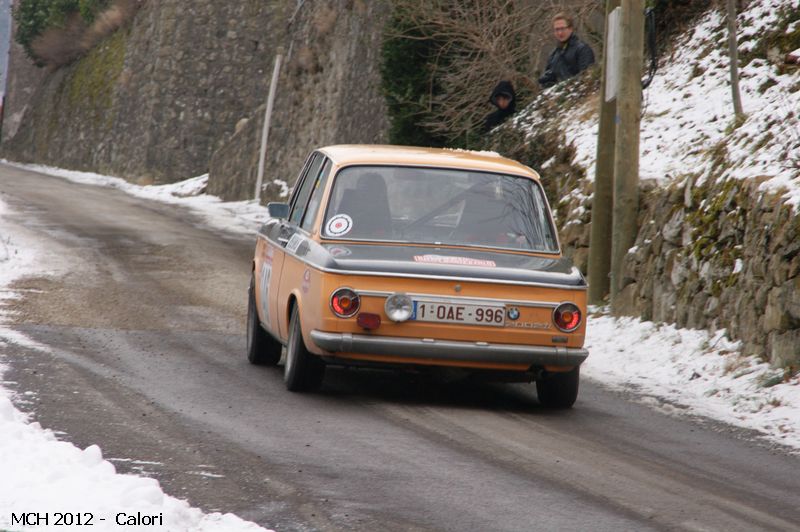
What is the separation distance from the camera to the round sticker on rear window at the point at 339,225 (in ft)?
28.8

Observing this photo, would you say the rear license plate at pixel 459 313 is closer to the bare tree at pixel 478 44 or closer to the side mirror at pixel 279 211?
the side mirror at pixel 279 211

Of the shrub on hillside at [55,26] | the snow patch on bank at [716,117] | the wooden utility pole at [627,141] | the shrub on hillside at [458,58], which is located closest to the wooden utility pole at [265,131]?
the shrub on hillside at [458,58]

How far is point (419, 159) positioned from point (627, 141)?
4.11 metres

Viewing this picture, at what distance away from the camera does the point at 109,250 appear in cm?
1839

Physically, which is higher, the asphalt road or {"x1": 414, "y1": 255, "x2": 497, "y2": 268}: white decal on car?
{"x1": 414, "y1": 255, "x2": 497, "y2": 268}: white decal on car

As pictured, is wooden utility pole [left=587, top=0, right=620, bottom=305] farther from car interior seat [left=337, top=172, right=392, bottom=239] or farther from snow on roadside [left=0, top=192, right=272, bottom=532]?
snow on roadside [left=0, top=192, right=272, bottom=532]

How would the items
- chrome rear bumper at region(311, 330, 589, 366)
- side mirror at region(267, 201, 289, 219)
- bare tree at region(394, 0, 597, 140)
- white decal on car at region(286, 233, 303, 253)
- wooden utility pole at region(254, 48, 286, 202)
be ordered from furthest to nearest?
wooden utility pole at region(254, 48, 286, 202), bare tree at region(394, 0, 597, 140), side mirror at region(267, 201, 289, 219), white decal on car at region(286, 233, 303, 253), chrome rear bumper at region(311, 330, 589, 366)

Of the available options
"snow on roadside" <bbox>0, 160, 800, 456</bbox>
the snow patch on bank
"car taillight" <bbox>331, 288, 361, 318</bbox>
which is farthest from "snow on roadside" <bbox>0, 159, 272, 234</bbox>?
"car taillight" <bbox>331, 288, 361, 318</bbox>

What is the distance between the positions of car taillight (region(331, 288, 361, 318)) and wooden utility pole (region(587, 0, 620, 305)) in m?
5.92

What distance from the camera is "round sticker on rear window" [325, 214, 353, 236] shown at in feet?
28.8

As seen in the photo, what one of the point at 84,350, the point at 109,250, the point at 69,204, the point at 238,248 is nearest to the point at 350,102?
the point at 69,204

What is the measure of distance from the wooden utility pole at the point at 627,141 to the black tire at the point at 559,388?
14.5 feet

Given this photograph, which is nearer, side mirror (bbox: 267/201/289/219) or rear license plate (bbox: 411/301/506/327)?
rear license plate (bbox: 411/301/506/327)

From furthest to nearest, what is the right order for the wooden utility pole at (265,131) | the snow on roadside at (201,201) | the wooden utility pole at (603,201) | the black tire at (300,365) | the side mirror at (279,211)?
the wooden utility pole at (265,131) → the snow on roadside at (201,201) → the wooden utility pole at (603,201) → the side mirror at (279,211) → the black tire at (300,365)
